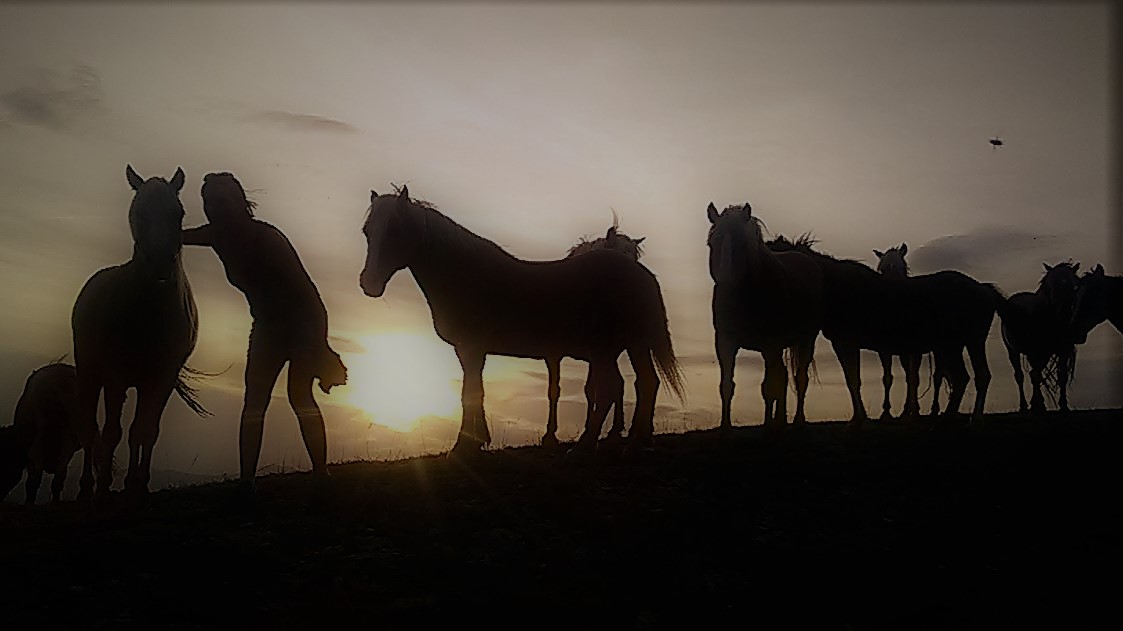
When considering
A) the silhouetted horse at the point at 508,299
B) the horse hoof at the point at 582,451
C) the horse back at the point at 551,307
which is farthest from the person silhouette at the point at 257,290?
the horse hoof at the point at 582,451

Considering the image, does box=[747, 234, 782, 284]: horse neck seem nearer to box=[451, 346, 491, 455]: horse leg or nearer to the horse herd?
the horse herd

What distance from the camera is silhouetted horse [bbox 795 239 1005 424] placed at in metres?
15.7

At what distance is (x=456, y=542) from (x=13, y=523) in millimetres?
5555

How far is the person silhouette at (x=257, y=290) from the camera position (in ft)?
29.2

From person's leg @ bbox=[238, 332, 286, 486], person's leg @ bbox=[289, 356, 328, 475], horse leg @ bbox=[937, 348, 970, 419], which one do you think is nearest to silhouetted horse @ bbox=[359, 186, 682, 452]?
person's leg @ bbox=[289, 356, 328, 475]

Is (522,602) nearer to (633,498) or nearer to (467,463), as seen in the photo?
(633,498)

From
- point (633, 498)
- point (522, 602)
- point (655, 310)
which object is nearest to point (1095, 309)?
point (655, 310)

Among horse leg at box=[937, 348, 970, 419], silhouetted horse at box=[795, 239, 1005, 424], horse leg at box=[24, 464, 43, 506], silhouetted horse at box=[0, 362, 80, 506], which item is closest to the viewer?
silhouetted horse at box=[795, 239, 1005, 424]

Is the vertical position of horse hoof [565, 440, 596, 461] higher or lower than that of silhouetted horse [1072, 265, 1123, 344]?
lower

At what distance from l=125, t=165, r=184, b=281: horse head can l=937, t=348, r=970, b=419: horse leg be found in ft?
48.3

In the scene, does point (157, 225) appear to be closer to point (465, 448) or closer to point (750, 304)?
point (465, 448)

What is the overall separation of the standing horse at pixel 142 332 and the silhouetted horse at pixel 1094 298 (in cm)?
2101

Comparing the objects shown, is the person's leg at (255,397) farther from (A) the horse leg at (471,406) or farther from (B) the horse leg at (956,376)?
(B) the horse leg at (956,376)

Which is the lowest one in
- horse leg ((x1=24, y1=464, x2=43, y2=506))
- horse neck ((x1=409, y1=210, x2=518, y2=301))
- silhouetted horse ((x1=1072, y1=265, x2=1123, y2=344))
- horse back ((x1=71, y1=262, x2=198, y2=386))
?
horse leg ((x1=24, y1=464, x2=43, y2=506))
